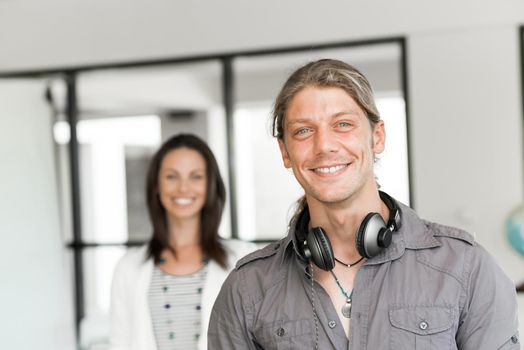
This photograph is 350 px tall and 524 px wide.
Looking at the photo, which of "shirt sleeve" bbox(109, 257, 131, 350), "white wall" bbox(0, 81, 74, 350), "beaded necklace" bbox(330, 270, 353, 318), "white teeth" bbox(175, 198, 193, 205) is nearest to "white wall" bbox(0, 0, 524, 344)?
"white wall" bbox(0, 81, 74, 350)

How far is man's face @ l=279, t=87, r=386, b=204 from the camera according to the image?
1.48 m

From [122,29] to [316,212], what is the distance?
3.05 m

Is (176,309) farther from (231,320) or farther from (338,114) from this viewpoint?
(338,114)

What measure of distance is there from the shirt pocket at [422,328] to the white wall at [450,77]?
2.46m

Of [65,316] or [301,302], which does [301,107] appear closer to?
[301,302]

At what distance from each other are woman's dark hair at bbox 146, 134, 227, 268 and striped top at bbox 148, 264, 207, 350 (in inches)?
4.5

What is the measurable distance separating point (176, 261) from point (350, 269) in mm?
1234

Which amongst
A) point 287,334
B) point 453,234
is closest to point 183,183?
point 287,334

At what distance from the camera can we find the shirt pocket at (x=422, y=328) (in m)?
1.41

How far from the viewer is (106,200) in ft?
15.1

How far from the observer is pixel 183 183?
2676mm

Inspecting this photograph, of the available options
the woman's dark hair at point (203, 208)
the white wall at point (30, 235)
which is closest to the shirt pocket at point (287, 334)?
the woman's dark hair at point (203, 208)

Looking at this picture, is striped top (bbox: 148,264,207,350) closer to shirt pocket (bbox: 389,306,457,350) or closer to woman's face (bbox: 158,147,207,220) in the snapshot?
woman's face (bbox: 158,147,207,220)

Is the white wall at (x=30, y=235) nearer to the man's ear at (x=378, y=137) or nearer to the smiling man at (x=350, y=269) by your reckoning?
the smiling man at (x=350, y=269)
